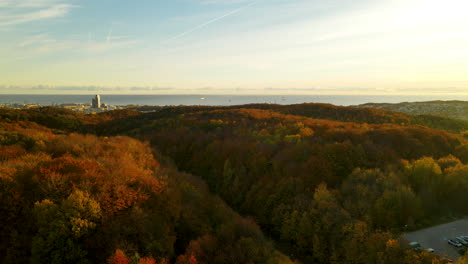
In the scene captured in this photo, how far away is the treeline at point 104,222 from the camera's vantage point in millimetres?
14227

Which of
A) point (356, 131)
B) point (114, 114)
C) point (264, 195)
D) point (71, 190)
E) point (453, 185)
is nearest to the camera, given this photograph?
point (71, 190)

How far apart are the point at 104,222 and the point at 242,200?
1595 centimetres

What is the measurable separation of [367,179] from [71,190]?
2239 cm

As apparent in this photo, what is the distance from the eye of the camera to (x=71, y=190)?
53.5 feet

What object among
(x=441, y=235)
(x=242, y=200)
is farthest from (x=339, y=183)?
(x=242, y=200)

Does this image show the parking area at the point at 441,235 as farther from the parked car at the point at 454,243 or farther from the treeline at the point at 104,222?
the treeline at the point at 104,222

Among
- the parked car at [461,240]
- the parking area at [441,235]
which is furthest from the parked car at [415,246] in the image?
the parked car at [461,240]

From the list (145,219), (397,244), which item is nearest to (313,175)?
(397,244)

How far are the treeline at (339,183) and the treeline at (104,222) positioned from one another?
468cm

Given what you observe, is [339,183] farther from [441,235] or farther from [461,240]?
[461,240]

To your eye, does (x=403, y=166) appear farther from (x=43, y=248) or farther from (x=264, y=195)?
(x=43, y=248)

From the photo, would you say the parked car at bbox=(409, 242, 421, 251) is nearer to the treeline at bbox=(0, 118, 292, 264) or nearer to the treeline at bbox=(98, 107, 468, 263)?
the treeline at bbox=(98, 107, 468, 263)

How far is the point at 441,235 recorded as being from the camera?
18.4 metres

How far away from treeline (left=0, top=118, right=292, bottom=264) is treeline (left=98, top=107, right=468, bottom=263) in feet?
15.3
